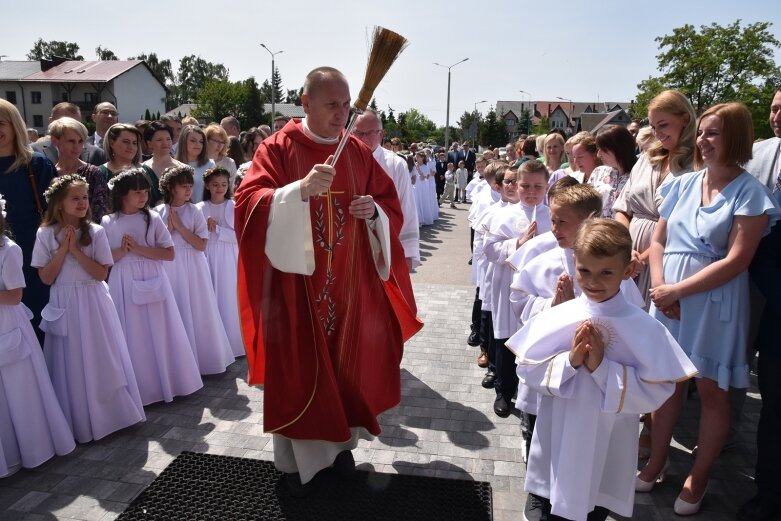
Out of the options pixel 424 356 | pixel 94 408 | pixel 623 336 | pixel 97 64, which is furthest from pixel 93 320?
pixel 97 64

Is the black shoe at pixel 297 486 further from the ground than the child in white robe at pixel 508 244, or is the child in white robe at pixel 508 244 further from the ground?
the child in white robe at pixel 508 244

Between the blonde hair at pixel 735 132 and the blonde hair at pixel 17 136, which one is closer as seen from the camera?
the blonde hair at pixel 735 132

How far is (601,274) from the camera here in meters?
2.50

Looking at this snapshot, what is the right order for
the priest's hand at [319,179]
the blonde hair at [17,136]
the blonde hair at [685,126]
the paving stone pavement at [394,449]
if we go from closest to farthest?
the priest's hand at [319,179] < the paving stone pavement at [394,449] < the blonde hair at [685,126] < the blonde hair at [17,136]

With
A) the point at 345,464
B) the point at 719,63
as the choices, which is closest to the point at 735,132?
the point at 345,464

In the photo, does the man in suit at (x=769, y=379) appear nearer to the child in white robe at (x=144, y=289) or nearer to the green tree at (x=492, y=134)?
the child in white robe at (x=144, y=289)

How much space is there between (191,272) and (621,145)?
385 centimetres

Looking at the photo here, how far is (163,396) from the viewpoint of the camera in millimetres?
4676

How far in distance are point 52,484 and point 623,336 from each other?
11.3 feet

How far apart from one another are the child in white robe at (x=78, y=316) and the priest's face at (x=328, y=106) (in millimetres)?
1765

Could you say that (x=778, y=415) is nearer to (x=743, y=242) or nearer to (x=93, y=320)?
(x=743, y=242)

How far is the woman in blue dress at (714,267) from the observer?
124 inches

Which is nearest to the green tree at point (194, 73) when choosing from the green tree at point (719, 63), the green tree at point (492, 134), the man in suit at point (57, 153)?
the green tree at point (492, 134)

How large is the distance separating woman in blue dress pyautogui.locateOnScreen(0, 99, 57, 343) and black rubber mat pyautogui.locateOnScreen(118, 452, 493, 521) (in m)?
1.80
